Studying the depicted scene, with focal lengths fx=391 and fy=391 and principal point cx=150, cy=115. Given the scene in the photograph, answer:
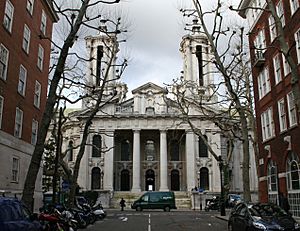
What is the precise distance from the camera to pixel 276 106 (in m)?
26.3

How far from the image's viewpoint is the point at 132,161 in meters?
62.0

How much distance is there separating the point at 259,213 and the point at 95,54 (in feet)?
179

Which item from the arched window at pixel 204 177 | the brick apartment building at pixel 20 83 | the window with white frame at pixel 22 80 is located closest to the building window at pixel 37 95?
the brick apartment building at pixel 20 83

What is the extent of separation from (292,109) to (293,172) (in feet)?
12.6

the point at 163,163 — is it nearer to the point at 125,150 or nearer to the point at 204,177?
the point at 204,177

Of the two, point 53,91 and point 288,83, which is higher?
point 288,83

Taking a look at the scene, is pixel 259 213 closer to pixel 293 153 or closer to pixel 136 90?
pixel 293 153

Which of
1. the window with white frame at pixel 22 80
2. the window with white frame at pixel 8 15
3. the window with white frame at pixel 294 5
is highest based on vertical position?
the window with white frame at pixel 294 5

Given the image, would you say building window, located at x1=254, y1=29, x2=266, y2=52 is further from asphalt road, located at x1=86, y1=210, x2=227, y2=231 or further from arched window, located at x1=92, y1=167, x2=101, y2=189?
arched window, located at x1=92, y1=167, x2=101, y2=189

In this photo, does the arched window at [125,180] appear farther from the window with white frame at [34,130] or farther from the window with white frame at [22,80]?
the window with white frame at [22,80]

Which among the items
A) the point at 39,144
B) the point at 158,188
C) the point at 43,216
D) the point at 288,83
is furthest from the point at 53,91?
the point at 158,188

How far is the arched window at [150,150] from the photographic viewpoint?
63.7 m

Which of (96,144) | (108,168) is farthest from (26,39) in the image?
(96,144)

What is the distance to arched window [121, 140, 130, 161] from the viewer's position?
210ft
